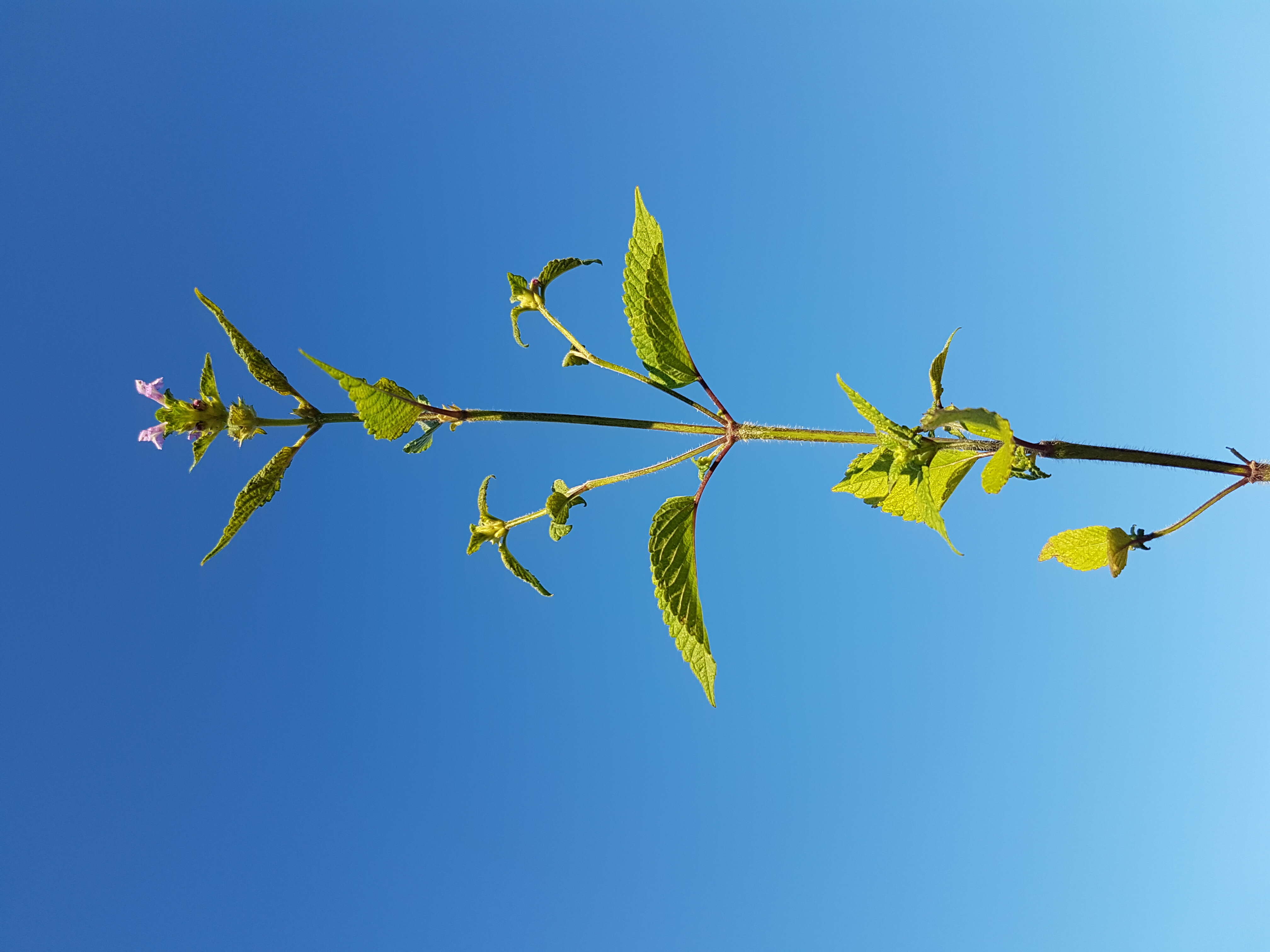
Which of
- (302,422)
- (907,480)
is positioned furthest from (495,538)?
(907,480)

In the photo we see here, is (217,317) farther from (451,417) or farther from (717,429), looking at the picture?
(717,429)

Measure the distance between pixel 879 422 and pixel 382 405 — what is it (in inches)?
40.8

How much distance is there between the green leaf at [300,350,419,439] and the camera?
59.9 inches

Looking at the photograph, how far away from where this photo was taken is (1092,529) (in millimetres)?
1922

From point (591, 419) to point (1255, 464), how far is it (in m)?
1.45

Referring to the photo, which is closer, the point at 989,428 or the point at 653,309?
the point at 989,428

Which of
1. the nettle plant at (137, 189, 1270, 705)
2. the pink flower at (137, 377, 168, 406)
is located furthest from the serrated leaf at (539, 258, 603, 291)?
the pink flower at (137, 377, 168, 406)

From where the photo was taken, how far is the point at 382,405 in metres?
1.63

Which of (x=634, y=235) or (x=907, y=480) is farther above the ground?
(x=634, y=235)

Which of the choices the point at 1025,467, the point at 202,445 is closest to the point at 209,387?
the point at 202,445

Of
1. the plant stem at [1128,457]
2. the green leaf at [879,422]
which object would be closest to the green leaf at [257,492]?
the green leaf at [879,422]

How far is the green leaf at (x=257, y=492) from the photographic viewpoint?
170 cm

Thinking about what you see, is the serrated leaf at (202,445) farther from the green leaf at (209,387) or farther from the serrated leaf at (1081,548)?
the serrated leaf at (1081,548)

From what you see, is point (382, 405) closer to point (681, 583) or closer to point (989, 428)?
point (681, 583)
